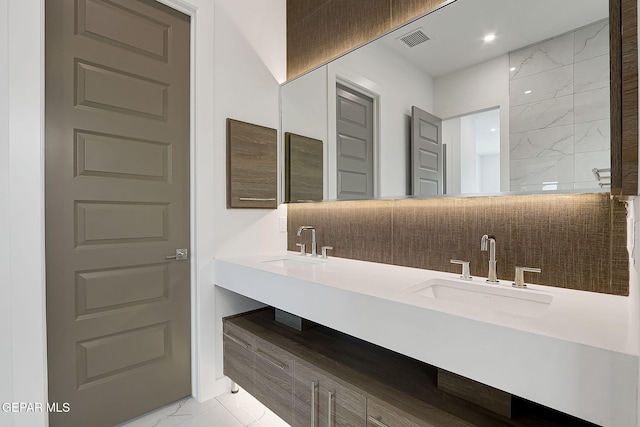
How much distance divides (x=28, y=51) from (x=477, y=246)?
2237 mm

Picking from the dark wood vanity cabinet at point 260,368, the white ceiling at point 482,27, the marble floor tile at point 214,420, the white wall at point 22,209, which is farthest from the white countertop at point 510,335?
the white wall at point 22,209

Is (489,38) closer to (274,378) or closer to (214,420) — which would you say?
(274,378)

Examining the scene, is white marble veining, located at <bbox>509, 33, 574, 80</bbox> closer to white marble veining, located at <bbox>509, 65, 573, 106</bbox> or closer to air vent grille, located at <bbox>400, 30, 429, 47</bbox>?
white marble veining, located at <bbox>509, 65, 573, 106</bbox>

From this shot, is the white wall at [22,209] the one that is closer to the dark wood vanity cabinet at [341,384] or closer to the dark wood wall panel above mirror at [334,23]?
the dark wood vanity cabinet at [341,384]

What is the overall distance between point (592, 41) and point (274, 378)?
78.0 inches

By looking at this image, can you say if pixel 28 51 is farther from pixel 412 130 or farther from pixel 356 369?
pixel 356 369

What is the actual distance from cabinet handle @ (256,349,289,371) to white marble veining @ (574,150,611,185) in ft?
4.91

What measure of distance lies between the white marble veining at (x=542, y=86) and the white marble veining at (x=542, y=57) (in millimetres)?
21

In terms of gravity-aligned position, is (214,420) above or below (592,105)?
below

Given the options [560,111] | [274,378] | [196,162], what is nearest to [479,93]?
[560,111]

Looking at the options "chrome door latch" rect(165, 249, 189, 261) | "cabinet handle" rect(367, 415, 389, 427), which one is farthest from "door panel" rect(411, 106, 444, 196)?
"chrome door latch" rect(165, 249, 189, 261)

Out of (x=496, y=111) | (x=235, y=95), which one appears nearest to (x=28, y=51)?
A: (x=235, y=95)

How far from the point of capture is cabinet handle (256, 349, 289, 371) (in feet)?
5.15

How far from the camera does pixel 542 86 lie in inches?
49.4
